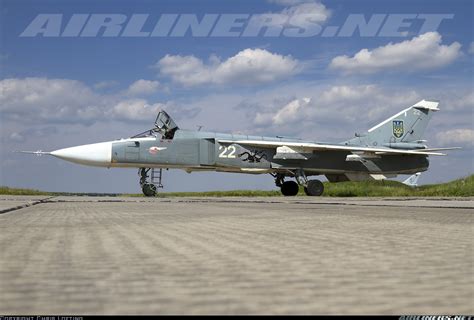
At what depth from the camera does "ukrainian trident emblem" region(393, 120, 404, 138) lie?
97.4 feet

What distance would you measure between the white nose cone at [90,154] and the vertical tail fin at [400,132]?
1282 centimetres

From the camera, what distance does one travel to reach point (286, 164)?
85.9ft

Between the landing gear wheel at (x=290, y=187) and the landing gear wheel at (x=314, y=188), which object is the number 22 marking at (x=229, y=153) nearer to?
the landing gear wheel at (x=290, y=187)

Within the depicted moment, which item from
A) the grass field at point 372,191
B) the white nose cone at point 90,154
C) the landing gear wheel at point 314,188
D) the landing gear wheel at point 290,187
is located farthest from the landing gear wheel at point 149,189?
the landing gear wheel at point 314,188

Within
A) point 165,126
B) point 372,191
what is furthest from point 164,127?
point 372,191

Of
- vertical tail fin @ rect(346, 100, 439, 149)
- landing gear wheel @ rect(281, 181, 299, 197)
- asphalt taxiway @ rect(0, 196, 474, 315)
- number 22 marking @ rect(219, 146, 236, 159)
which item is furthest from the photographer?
vertical tail fin @ rect(346, 100, 439, 149)

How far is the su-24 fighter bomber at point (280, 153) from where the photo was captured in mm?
23281

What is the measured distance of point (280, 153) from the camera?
2555 cm

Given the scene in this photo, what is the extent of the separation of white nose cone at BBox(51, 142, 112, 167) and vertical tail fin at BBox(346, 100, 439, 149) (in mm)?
12819

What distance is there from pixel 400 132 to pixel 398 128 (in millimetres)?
243

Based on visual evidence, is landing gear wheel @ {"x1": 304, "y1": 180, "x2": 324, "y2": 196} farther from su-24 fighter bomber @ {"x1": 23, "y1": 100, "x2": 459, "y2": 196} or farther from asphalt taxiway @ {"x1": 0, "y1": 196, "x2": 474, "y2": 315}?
asphalt taxiway @ {"x1": 0, "y1": 196, "x2": 474, "y2": 315}

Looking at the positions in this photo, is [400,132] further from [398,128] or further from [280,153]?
[280,153]

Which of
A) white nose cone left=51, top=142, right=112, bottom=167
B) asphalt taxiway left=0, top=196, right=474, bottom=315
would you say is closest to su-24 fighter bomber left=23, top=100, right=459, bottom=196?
white nose cone left=51, top=142, right=112, bottom=167

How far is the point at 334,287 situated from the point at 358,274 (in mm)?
440
